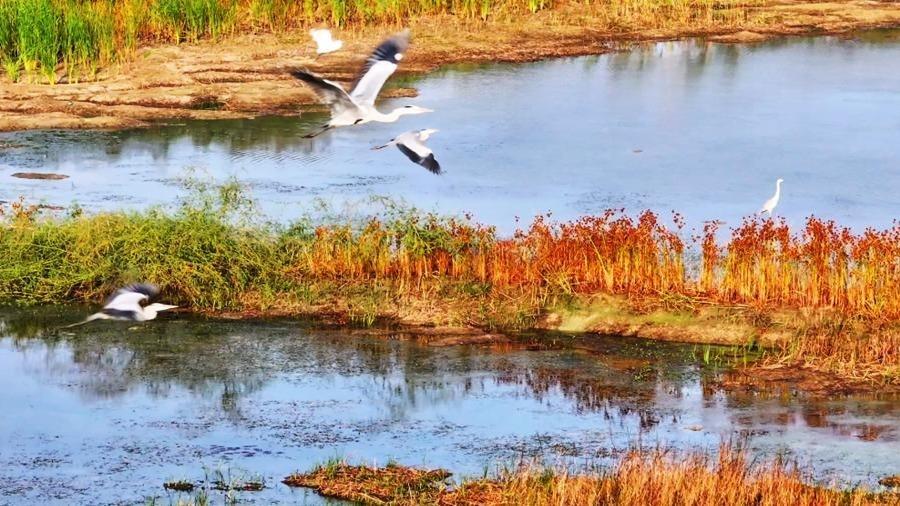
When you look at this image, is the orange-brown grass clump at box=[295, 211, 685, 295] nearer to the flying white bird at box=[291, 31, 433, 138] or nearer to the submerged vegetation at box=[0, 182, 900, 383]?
the submerged vegetation at box=[0, 182, 900, 383]

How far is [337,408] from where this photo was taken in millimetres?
13109

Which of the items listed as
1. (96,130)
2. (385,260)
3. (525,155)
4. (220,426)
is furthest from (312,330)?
(96,130)

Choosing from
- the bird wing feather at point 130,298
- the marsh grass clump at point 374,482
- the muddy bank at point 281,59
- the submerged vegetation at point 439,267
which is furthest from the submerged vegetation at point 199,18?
the marsh grass clump at point 374,482

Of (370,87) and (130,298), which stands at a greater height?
(370,87)

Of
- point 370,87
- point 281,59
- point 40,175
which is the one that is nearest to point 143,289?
point 370,87

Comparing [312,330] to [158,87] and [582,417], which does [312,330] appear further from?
[158,87]

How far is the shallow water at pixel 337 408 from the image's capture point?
38.1 ft

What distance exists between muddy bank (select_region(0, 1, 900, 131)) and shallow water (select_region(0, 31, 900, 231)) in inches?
31.9

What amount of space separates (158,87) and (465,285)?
518 inches

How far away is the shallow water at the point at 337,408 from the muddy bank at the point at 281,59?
10.6 m

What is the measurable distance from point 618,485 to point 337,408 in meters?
3.62

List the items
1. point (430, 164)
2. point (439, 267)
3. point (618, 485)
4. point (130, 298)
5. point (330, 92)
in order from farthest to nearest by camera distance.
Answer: point (439, 267) < point (430, 164) < point (130, 298) < point (330, 92) < point (618, 485)

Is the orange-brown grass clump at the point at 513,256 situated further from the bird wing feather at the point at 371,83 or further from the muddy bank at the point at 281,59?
the muddy bank at the point at 281,59

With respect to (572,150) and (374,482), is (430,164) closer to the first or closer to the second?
(374,482)
